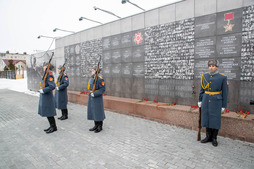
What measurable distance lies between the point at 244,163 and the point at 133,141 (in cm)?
233

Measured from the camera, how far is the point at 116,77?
827 cm

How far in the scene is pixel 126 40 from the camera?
7.81 meters

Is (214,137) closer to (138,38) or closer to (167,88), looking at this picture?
(167,88)

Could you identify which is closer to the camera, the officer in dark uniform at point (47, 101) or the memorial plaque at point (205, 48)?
the officer in dark uniform at point (47, 101)

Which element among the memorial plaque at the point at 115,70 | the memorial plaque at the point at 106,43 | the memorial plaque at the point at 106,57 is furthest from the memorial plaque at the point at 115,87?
the memorial plaque at the point at 106,43

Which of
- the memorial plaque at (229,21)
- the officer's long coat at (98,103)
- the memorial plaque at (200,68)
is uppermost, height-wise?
the memorial plaque at (229,21)

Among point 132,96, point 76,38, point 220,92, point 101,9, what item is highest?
point 101,9

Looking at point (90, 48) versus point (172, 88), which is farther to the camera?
point (90, 48)

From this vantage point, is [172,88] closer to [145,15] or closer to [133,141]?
[133,141]

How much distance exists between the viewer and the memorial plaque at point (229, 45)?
4.76 m

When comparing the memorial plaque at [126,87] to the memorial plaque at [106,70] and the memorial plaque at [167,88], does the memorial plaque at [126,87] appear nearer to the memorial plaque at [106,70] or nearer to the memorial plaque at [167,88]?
the memorial plaque at [106,70]

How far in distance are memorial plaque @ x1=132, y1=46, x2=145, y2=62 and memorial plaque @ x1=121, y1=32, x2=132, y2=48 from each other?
469 mm

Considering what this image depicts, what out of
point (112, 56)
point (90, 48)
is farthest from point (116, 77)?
point (90, 48)

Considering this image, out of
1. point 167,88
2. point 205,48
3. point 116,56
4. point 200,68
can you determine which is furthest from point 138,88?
point 205,48
